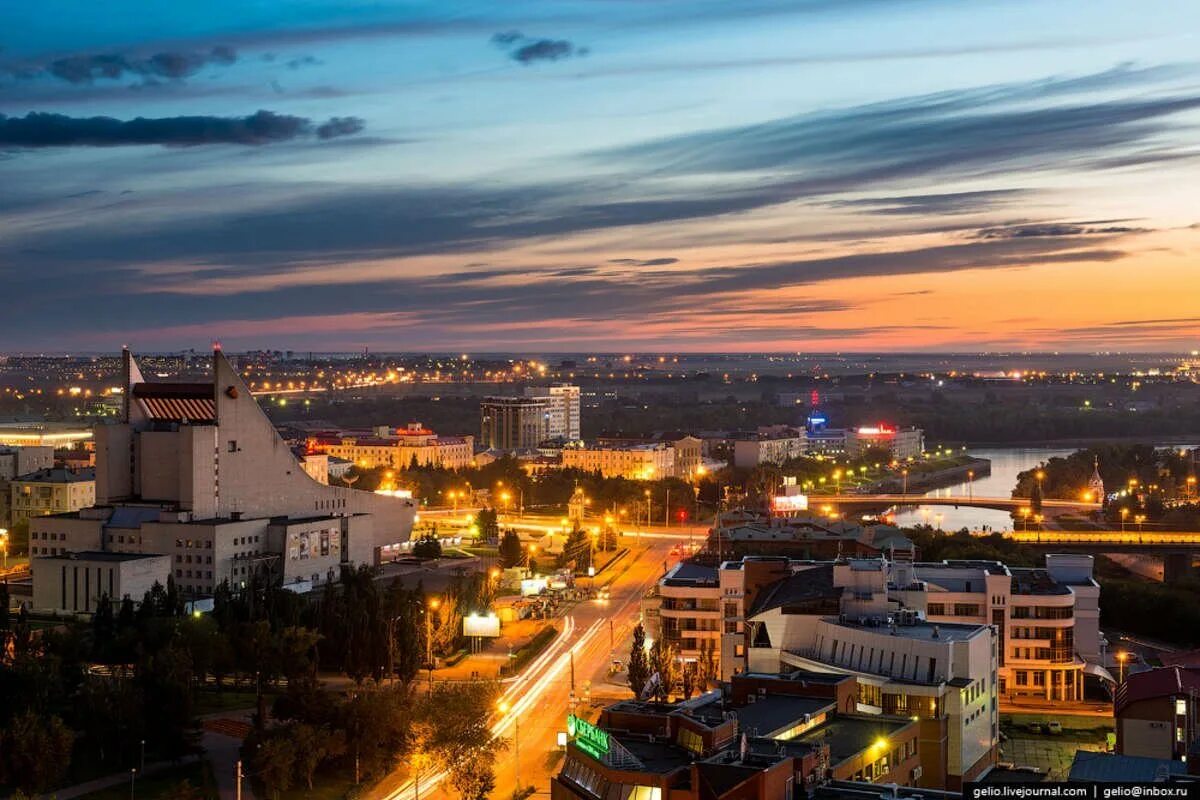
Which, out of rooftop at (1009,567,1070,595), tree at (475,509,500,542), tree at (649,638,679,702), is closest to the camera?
tree at (649,638,679,702)

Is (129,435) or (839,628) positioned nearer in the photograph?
(839,628)

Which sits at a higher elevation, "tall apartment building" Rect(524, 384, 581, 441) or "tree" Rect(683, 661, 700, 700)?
"tall apartment building" Rect(524, 384, 581, 441)

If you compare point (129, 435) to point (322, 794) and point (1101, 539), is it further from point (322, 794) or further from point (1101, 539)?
point (1101, 539)

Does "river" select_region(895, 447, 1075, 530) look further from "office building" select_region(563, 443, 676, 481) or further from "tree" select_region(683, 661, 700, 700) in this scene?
"tree" select_region(683, 661, 700, 700)

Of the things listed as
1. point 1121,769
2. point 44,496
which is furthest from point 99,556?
point 1121,769

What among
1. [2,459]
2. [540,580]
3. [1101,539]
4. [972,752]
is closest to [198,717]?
[972,752]

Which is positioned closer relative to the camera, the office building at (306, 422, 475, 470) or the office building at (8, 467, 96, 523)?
the office building at (8, 467, 96, 523)

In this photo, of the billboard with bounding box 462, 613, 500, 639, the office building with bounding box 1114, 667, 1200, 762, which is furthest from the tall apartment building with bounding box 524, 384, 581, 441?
the office building with bounding box 1114, 667, 1200, 762
